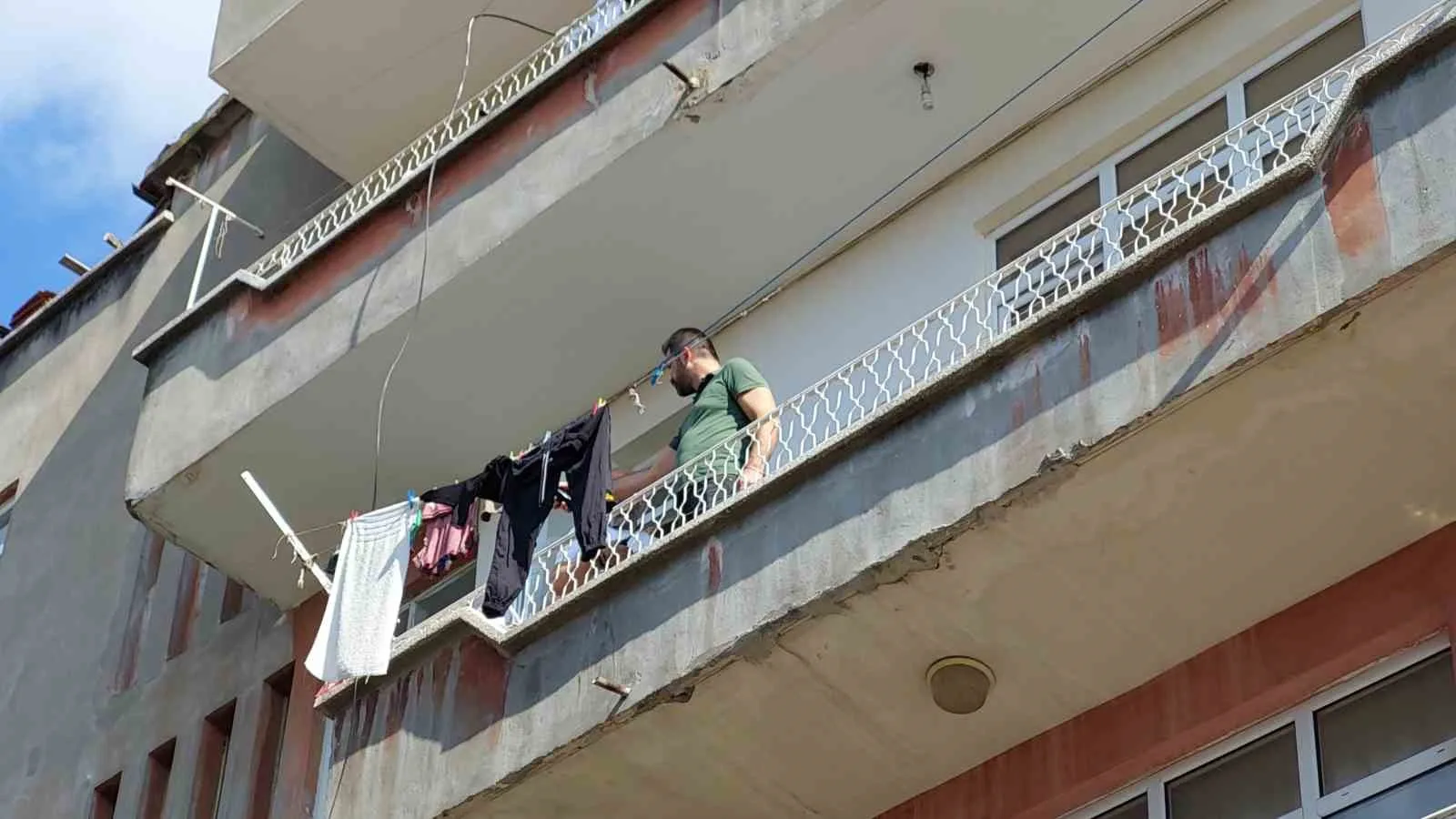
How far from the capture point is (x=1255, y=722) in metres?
12.8

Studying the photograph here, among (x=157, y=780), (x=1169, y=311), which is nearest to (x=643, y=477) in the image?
(x=1169, y=311)

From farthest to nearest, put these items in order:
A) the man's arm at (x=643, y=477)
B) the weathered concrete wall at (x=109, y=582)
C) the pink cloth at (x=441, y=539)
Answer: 1. the weathered concrete wall at (x=109, y=582)
2. the pink cloth at (x=441, y=539)
3. the man's arm at (x=643, y=477)

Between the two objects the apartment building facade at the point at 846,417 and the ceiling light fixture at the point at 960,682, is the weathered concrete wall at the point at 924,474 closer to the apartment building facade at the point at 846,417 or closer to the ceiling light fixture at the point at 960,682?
the apartment building facade at the point at 846,417

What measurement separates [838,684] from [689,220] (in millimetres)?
4291

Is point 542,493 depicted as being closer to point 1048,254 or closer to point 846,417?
point 846,417

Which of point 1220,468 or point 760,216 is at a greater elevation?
point 760,216

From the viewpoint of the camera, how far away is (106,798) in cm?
2006

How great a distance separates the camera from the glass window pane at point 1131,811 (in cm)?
1317

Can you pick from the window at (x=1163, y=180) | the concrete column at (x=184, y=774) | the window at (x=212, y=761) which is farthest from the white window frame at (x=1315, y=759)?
the concrete column at (x=184, y=774)

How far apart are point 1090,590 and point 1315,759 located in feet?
4.62

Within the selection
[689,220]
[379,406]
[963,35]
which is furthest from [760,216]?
[379,406]

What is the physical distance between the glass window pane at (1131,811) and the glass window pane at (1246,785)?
18 cm

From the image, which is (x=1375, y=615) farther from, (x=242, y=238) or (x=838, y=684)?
(x=242, y=238)

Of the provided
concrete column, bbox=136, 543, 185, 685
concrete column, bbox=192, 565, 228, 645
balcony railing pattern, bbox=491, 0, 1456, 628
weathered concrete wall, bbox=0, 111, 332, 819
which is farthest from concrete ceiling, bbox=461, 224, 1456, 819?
concrete column, bbox=136, 543, 185, 685
